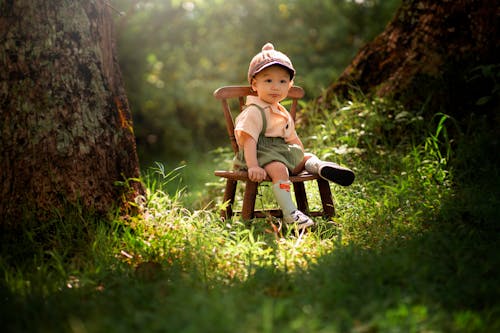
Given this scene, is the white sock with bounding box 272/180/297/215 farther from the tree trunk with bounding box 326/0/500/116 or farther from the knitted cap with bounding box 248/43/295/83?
the tree trunk with bounding box 326/0/500/116

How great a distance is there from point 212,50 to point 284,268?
989 cm

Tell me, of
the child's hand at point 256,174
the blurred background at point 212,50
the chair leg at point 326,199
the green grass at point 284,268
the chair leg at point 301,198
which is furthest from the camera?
the blurred background at point 212,50

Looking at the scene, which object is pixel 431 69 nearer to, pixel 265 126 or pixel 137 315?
pixel 265 126

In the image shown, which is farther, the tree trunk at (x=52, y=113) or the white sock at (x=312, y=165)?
the white sock at (x=312, y=165)

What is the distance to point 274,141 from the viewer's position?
11.9 ft

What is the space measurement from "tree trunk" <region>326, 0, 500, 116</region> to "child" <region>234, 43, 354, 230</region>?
1868 millimetres

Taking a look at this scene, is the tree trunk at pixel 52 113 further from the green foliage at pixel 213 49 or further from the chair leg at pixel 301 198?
the green foliage at pixel 213 49

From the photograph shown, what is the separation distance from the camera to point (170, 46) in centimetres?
1148

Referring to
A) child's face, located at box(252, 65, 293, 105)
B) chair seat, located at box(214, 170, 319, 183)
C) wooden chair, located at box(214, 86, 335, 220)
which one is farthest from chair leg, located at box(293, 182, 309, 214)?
child's face, located at box(252, 65, 293, 105)

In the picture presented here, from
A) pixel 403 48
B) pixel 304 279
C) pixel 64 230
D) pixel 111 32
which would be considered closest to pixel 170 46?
pixel 403 48

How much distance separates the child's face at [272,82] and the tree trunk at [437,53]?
192 centimetres

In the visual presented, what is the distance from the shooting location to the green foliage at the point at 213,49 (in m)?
11.1

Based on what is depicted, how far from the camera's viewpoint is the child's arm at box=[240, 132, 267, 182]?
3.33m

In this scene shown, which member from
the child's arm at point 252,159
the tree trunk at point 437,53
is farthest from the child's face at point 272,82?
the tree trunk at point 437,53
